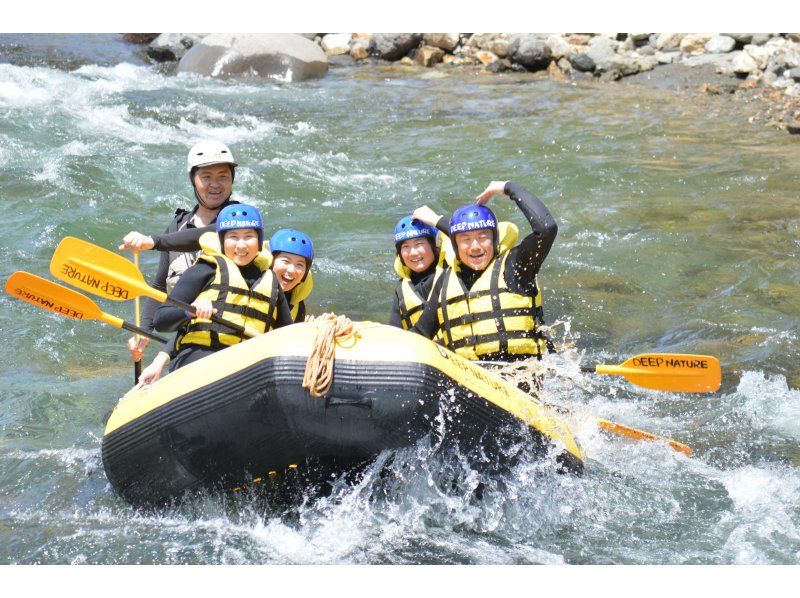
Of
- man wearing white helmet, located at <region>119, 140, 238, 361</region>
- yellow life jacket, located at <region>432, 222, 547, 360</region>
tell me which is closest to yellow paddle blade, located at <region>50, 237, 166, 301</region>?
→ man wearing white helmet, located at <region>119, 140, 238, 361</region>

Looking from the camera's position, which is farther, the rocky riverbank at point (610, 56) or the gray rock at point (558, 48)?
the gray rock at point (558, 48)

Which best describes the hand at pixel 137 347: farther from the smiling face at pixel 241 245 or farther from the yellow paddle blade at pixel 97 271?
the smiling face at pixel 241 245

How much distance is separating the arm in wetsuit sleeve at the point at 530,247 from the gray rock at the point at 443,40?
12278mm

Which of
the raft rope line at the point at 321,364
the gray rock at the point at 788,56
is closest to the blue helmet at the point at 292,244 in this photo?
the raft rope line at the point at 321,364

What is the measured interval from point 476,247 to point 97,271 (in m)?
1.85

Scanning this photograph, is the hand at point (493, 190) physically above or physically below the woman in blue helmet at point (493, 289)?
above

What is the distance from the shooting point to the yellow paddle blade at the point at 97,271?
15.6 feet

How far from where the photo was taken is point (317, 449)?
4.03 metres

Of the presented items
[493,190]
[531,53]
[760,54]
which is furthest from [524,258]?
[531,53]

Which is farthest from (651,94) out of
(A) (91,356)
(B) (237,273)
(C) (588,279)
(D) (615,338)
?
(B) (237,273)

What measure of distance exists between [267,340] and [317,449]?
1.61ft

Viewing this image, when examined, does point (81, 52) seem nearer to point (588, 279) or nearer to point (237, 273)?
point (588, 279)

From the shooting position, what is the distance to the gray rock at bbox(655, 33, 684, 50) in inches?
582

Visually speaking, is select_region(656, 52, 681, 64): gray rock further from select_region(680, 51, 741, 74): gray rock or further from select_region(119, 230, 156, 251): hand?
select_region(119, 230, 156, 251): hand
